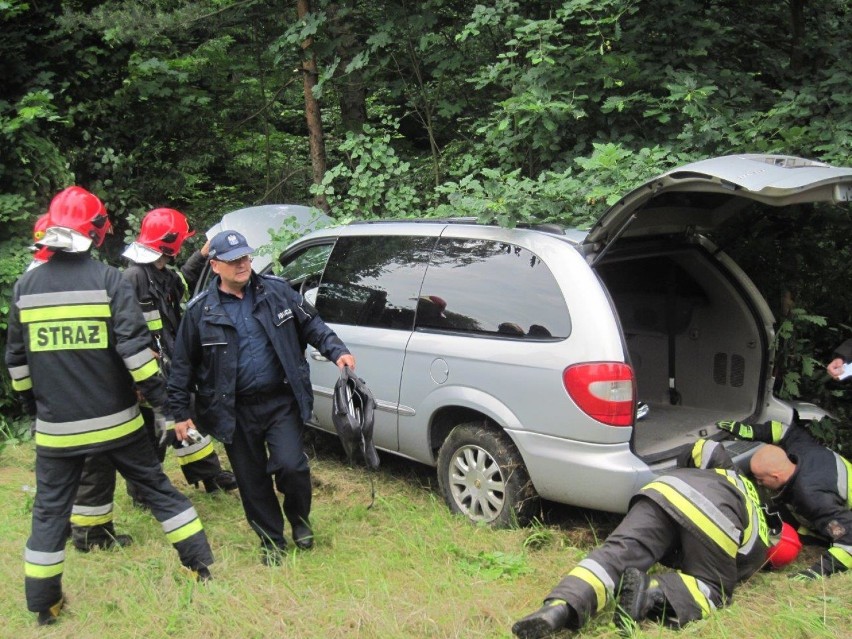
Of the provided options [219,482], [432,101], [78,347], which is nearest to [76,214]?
[78,347]

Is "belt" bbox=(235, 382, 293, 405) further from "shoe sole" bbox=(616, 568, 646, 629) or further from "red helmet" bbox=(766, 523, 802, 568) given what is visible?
"red helmet" bbox=(766, 523, 802, 568)

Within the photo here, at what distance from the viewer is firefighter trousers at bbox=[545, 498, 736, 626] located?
3219 mm

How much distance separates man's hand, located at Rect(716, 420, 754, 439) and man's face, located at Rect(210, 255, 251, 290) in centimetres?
274

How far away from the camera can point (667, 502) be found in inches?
135

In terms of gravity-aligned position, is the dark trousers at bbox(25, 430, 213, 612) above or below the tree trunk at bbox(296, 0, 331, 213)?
below

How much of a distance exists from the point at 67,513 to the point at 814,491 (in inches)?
143

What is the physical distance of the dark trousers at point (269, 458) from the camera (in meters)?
4.01

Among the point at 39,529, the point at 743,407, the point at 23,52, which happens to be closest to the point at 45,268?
the point at 39,529

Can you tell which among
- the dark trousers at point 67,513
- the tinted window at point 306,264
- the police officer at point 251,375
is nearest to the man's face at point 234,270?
the police officer at point 251,375

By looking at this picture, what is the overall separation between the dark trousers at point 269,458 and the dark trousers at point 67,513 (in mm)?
312

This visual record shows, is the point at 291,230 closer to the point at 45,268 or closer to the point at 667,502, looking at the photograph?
the point at 45,268

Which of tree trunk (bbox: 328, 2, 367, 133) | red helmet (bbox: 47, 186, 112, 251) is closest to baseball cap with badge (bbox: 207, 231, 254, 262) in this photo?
red helmet (bbox: 47, 186, 112, 251)

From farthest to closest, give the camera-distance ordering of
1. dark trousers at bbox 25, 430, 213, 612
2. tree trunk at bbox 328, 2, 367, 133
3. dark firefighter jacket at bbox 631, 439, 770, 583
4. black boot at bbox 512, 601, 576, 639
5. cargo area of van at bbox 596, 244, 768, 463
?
1. tree trunk at bbox 328, 2, 367, 133
2. cargo area of van at bbox 596, 244, 768, 463
3. dark trousers at bbox 25, 430, 213, 612
4. dark firefighter jacket at bbox 631, 439, 770, 583
5. black boot at bbox 512, 601, 576, 639

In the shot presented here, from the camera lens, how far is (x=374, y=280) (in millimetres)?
5031
